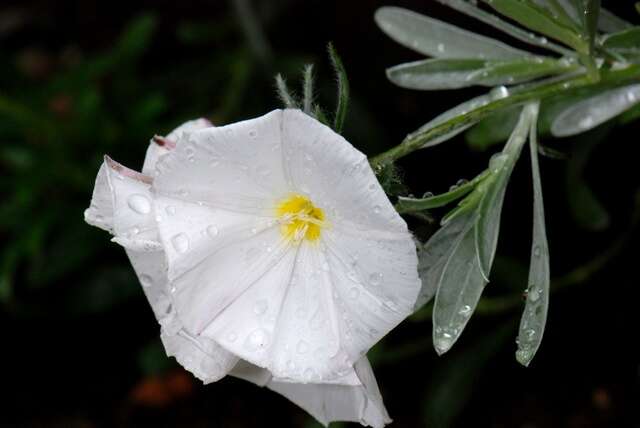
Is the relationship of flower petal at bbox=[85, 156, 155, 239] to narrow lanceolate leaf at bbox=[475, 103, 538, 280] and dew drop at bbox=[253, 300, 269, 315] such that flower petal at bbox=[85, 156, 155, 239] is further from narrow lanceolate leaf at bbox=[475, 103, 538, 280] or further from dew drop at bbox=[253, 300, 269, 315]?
narrow lanceolate leaf at bbox=[475, 103, 538, 280]

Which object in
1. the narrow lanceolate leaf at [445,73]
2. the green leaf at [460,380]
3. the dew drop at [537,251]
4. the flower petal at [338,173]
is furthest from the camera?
the green leaf at [460,380]

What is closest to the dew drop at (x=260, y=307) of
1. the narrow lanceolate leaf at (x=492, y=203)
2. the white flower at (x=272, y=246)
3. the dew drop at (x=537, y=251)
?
the white flower at (x=272, y=246)

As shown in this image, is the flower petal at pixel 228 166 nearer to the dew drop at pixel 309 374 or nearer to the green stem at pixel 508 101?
the green stem at pixel 508 101

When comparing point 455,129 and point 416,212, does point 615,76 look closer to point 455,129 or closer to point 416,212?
point 455,129

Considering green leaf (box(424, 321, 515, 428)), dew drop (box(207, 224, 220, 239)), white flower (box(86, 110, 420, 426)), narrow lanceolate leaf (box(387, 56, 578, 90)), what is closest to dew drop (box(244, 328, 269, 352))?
white flower (box(86, 110, 420, 426))

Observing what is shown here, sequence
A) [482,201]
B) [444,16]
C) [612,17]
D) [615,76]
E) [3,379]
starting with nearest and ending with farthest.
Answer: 1. [482,201]
2. [615,76]
3. [612,17]
4. [444,16]
5. [3,379]

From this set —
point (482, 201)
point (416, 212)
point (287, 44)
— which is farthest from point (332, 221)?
point (287, 44)
